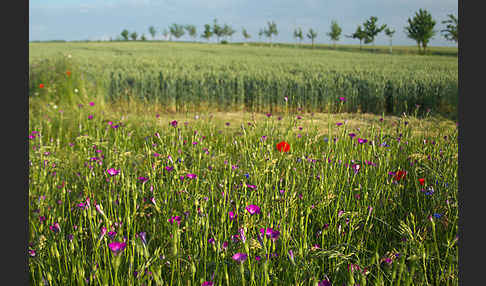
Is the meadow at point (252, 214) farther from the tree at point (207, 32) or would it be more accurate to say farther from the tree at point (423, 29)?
the tree at point (207, 32)

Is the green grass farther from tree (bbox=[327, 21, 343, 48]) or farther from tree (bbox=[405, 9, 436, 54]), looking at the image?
tree (bbox=[327, 21, 343, 48])

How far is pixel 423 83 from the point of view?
8.95 m

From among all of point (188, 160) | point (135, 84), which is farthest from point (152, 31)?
point (188, 160)

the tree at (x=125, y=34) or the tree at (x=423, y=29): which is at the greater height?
the tree at (x=125, y=34)

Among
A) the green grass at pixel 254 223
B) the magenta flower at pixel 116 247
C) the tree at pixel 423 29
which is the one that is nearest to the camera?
the magenta flower at pixel 116 247

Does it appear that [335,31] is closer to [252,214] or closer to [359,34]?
[359,34]

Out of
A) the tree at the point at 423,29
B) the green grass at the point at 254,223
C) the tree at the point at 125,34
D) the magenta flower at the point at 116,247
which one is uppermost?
the tree at the point at 125,34

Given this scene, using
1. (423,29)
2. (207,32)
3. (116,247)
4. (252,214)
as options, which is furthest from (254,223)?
(207,32)

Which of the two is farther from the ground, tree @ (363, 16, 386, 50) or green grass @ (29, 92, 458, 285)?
tree @ (363, 16, 386, 50)

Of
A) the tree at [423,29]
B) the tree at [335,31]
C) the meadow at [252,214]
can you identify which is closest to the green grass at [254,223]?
the meadow at [252,214]

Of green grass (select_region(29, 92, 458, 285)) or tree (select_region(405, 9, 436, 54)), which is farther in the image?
tree (select_region(405, 9, 436, 54))

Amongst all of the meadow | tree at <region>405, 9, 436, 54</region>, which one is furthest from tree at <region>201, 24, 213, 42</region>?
the meadow

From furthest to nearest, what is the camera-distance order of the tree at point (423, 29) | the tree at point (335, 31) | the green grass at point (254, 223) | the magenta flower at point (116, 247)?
the tree at point (335, 31)
the tree at point (423, 29)
the green grass at point (254, 223)
the magenta flower at point (116, 247)

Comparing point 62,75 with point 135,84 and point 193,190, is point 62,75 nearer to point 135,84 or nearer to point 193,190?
point 135,84
